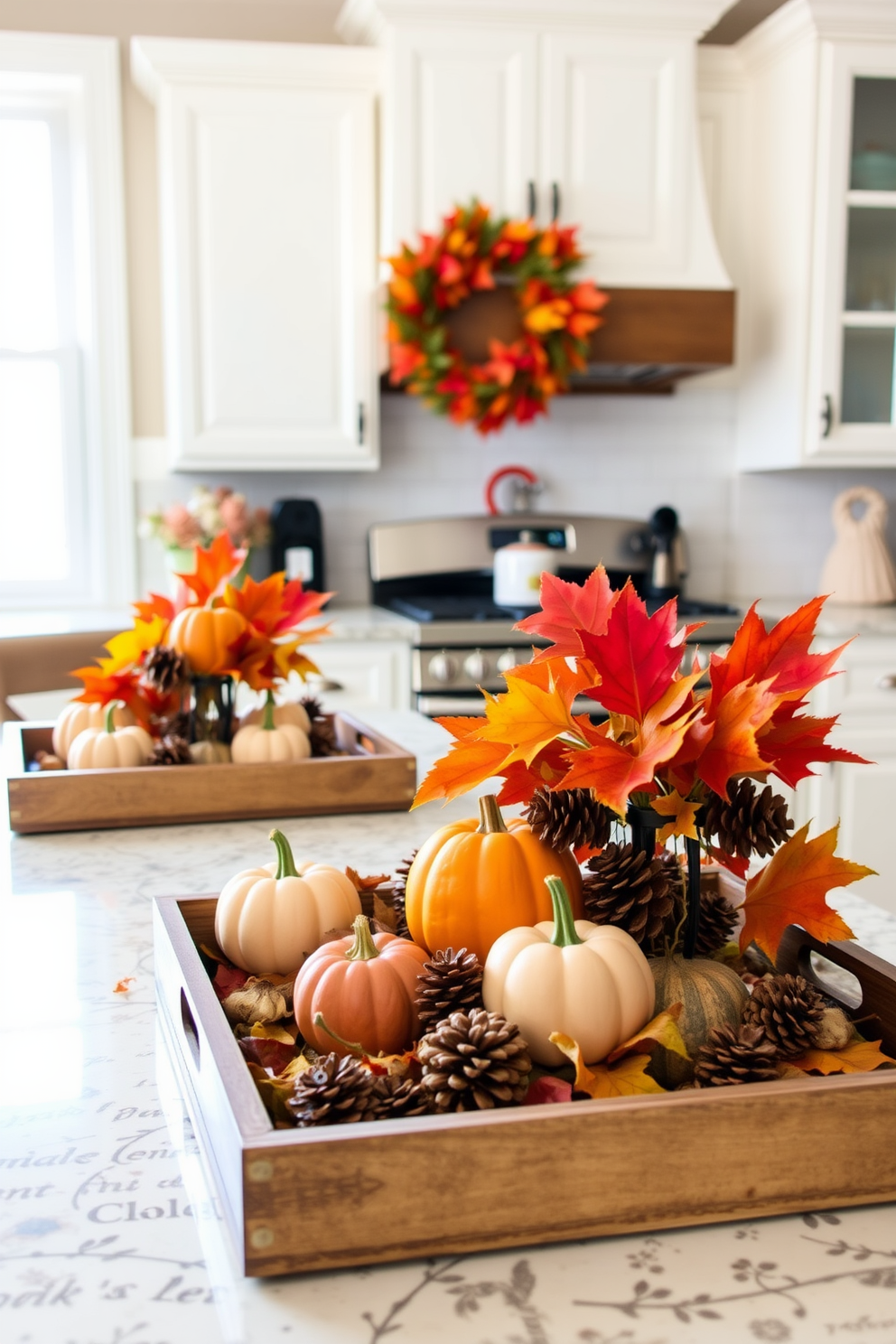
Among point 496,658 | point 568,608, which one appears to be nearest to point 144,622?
point 568,608

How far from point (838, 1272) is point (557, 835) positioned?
0.25m

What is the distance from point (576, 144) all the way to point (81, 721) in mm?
2416

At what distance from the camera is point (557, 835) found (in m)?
0.68

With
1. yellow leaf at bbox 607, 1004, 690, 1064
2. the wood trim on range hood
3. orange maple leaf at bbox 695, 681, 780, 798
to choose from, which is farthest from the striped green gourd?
the wood trim on range hood

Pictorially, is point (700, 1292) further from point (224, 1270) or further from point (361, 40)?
point (361, 40)

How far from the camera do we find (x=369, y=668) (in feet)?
10.2

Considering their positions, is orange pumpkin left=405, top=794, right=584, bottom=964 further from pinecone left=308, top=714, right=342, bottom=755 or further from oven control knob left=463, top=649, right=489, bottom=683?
oven control knob left=463, top=649, right=489, bottom=683

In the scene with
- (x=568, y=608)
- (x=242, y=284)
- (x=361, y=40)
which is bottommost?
(x=568, y=608)

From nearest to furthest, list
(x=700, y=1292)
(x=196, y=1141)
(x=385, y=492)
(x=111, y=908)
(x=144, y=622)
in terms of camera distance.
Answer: (x=700, y=1292) → (x=196, y=1141) → (x=111, y=908) → (x=144, y=622) → (x=385, y=492)

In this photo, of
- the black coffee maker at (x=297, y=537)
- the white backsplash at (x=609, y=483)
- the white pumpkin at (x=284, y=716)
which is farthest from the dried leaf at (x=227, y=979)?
the white backsplash at (x=609, y=483)

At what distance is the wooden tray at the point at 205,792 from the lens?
132 centimetres

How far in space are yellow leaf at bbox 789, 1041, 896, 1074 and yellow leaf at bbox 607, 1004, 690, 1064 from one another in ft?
0.21

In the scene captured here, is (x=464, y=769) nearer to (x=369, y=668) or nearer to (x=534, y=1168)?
(x=534, y=1168)

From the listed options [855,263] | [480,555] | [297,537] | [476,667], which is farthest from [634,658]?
[855,263]
